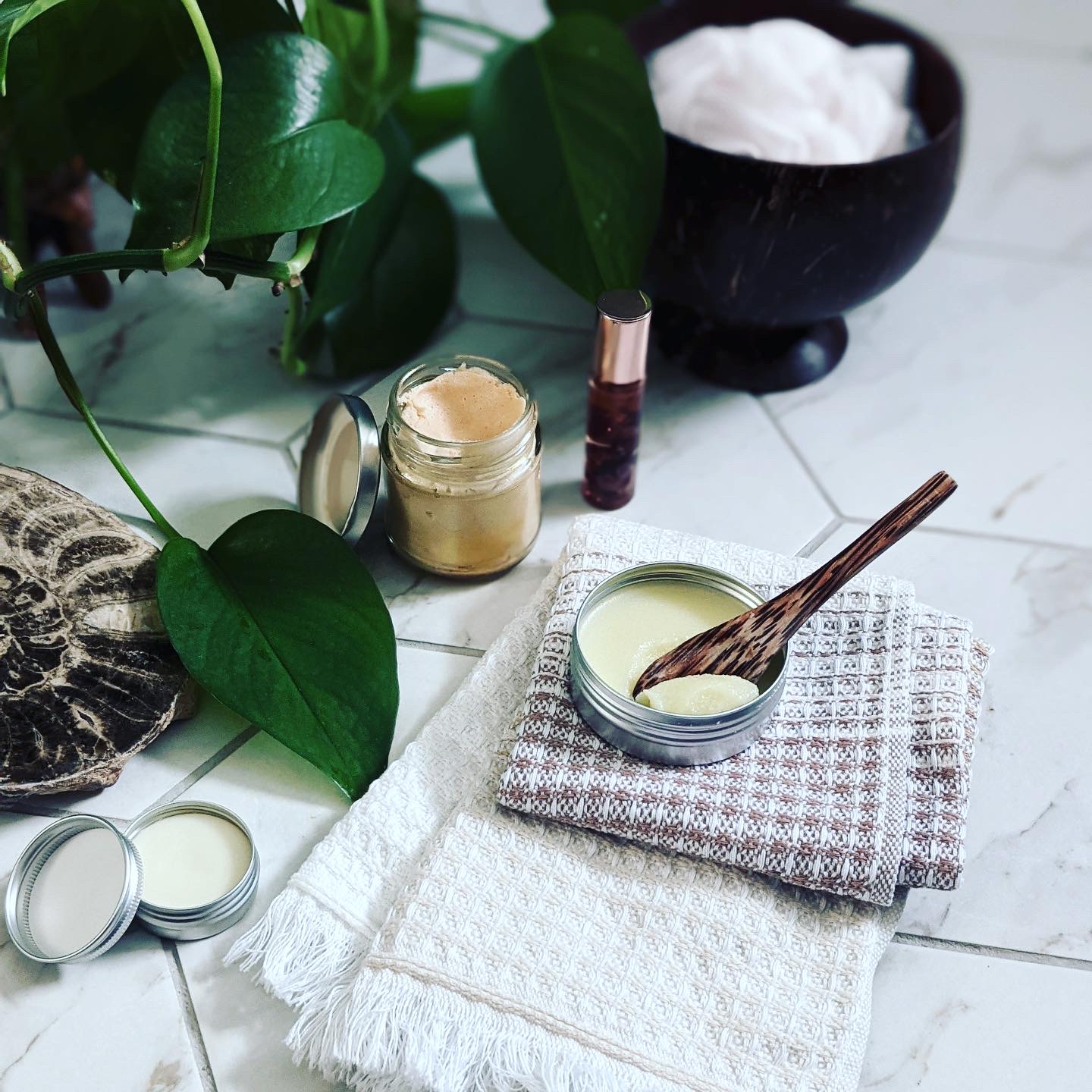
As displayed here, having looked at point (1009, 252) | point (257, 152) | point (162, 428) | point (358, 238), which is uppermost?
point (257, 152)

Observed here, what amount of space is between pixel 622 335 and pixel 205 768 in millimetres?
354

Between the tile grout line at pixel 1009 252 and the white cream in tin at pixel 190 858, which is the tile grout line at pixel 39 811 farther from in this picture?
the tile grout line at pixel 1009 252

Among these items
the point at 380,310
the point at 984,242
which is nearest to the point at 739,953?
the point at 380,310

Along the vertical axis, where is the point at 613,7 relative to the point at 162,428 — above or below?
above

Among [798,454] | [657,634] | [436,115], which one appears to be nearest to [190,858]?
[657,634]

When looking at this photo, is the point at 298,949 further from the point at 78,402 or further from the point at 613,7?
the point at 613,7

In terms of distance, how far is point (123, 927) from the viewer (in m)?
0.59

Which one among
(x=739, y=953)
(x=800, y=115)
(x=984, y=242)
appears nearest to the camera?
(x=739, y=953)

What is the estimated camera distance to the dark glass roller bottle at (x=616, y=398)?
2.40 ft

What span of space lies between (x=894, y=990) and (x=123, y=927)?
0.38m

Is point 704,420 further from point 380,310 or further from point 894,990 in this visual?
point 894,990

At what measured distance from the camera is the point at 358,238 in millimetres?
842

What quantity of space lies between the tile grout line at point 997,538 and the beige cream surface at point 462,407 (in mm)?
→ 272

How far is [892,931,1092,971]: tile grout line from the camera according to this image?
2.03ft
